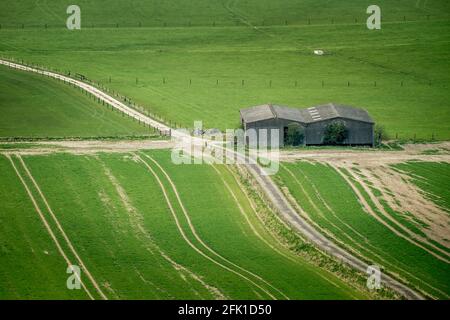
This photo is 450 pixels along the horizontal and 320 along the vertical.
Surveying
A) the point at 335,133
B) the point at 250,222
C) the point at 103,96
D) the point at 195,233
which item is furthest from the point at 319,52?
the point at 195,233

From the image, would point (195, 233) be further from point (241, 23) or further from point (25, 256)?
point (241, 23)

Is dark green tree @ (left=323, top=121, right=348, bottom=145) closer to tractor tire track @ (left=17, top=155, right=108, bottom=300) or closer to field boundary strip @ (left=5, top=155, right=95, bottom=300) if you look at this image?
tractor tire track @ (left=17, top=155, right=108, bottom=300)

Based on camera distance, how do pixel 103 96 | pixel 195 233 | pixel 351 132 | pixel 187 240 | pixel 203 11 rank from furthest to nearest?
pixel 203 11 → pixel 103 96 → pixel 351 132 → pixel 195 233 → pixel 187 240

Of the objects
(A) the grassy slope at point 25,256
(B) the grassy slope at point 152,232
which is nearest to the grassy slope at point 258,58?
(B) the grassy slope at point 152,232

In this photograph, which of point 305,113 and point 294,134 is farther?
point 305,113

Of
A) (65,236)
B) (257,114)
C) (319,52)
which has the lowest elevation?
(65,236)

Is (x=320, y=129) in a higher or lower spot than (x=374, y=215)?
higher

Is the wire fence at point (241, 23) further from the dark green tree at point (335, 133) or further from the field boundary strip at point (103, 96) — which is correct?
the dark green tree at point (335, 133)
